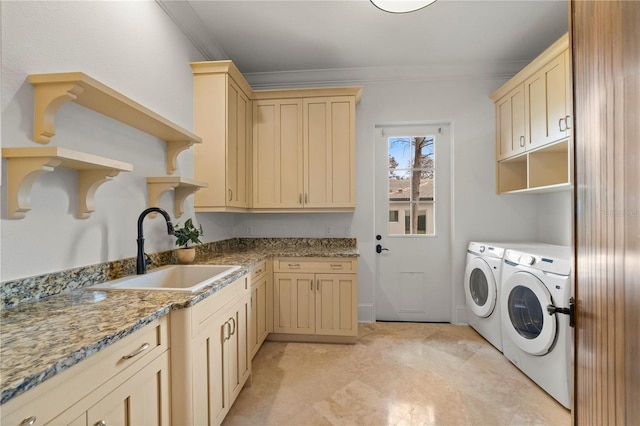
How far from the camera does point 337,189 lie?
9.08 feet

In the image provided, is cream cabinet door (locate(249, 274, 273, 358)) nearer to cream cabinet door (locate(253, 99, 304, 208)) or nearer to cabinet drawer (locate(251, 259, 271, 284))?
cabinet drawer (locate(251, 259, 271, 284))

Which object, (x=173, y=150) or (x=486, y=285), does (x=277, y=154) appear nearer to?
(x=173, y=150)

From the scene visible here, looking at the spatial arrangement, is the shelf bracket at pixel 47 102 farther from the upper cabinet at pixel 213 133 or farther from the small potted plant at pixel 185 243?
the upper cabinet at pixel 213 133

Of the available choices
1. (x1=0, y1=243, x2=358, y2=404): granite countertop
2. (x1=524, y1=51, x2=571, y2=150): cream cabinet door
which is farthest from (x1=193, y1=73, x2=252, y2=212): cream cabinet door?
(x1=524, y1=51, x2=571, y2=150): cream cabinet door

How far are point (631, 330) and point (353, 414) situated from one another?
5.08 feet

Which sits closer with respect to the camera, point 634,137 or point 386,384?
point 634,137

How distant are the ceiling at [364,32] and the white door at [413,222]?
0.79 meters

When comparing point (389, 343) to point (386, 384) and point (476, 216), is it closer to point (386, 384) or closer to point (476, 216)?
point (386, 384)

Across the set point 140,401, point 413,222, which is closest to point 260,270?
point 140,401

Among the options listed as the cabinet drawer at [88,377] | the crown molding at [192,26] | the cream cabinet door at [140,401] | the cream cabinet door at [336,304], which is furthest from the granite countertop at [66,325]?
the crown molding at [192,26]

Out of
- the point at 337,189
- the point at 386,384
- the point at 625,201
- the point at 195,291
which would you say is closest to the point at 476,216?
the point at 337,189

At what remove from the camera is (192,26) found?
2.20m

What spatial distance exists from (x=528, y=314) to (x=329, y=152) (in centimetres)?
211

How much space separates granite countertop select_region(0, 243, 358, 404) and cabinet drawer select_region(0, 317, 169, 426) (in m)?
0.04
